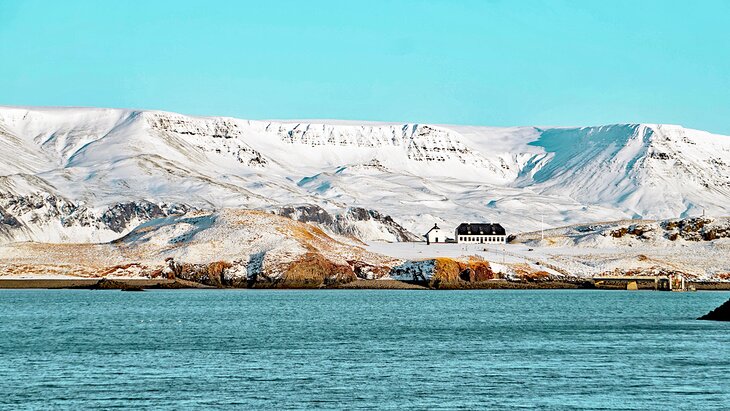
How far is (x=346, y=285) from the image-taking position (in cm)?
16938

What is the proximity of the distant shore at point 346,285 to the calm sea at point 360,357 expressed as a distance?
123ft

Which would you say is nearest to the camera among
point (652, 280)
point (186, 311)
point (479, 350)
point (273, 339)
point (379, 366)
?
point (379, 366)

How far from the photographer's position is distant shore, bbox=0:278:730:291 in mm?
165625

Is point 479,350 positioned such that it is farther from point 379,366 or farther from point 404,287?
point 404,287

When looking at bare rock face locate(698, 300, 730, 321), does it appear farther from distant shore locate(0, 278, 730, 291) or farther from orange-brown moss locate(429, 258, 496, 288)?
orange-brown moss locate(429, 258, 496, 288)

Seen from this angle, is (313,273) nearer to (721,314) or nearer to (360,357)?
(721,314)

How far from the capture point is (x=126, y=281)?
171 meters

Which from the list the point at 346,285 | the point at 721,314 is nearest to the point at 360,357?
the point at 721,314

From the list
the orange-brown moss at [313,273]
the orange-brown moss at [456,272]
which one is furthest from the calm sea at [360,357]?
the orange-brown moss at [456,272]

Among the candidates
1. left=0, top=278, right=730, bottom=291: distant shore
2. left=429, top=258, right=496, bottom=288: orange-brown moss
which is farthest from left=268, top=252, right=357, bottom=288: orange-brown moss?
left=429, top=258, right=496, bottom=288: orange-brown moss

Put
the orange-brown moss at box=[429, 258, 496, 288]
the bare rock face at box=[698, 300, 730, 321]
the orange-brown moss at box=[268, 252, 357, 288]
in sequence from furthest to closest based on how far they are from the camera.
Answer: the orange-brown moss at box=[429, 258, 496, 288] < the orange-brown moss at box=[268, 252, 357, 288] < the bare rock face at box=[698, 300, 730, 321]

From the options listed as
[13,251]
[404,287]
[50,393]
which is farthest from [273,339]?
[13,251]

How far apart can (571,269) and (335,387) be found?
128m

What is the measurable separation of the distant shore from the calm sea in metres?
37.6
